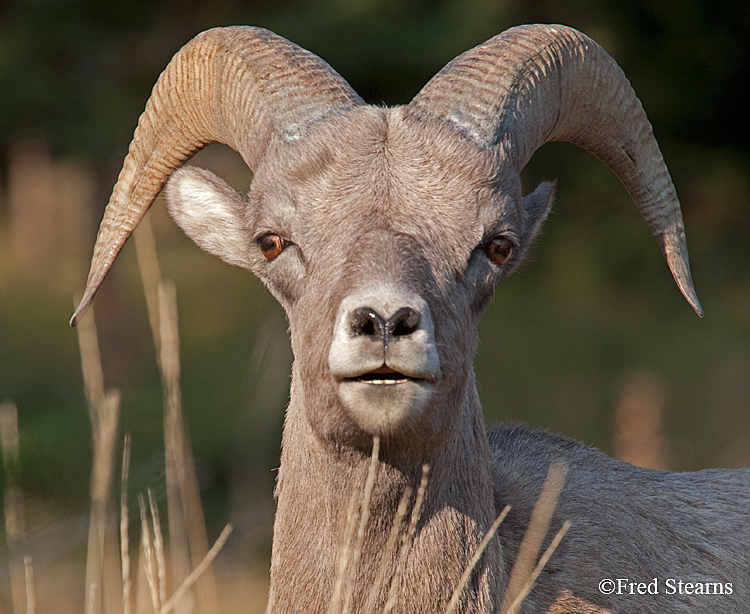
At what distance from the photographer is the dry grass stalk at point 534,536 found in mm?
3924

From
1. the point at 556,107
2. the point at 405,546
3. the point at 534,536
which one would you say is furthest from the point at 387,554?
the point at 556,107

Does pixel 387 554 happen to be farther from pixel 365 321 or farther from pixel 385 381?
pixel 365 321

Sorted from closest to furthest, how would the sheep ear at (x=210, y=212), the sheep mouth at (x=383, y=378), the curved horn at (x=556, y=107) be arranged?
the sheep mouth at (x=383, y=378), the curved horn at (x=556, y=107), the sheep ear at (x=210, y=212)

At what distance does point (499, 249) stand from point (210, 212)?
5.02ft

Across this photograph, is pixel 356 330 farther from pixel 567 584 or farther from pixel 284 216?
pixel 567 584

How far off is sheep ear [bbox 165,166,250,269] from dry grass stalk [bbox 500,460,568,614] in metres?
1.77

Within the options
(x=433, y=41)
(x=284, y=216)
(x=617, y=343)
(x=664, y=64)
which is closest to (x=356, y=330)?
(x=284, y=216)

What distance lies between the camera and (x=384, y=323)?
314cm

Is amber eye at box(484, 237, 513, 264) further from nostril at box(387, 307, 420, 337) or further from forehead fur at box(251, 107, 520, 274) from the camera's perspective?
nostril at box(387, 307, 420, 337)

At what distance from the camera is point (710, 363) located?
16.4 meters

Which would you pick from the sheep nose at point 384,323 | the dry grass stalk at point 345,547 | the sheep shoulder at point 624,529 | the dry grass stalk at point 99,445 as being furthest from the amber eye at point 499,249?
the dry grass stalk at point 99,445

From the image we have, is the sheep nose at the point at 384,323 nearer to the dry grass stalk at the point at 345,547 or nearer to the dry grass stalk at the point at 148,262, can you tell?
the dry grass stalk at the point at 345,547

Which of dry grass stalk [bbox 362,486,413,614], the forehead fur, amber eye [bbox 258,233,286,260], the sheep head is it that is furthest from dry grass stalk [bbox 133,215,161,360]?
dry grass stalk [bbox 362,486,413,614]

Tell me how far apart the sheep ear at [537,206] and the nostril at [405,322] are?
1.44 meters
